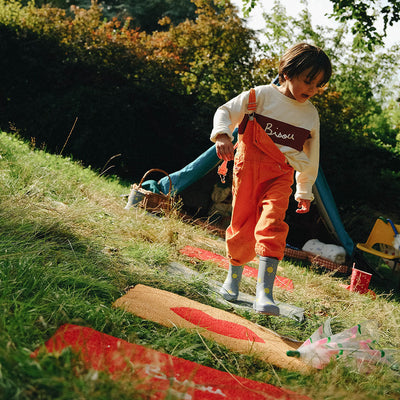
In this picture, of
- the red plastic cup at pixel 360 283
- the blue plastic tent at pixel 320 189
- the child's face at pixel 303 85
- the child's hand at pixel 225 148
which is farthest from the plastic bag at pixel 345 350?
the blue plastic tent at pixel 320 189

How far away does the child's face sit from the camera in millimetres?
2223

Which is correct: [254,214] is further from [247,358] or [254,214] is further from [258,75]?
[258,75]

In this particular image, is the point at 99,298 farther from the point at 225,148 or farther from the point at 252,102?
the point at 252,102

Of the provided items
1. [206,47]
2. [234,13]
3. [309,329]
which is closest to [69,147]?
Answer: [206,47]

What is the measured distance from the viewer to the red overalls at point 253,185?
7.57 ft

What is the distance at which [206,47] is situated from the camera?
8.12 metres

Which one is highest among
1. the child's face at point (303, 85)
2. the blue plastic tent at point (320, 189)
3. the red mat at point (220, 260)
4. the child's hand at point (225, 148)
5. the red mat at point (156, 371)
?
the child's face at point (303, 85)

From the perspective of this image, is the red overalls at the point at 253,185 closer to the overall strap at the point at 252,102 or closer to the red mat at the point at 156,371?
the overall strap at the point at 252,102

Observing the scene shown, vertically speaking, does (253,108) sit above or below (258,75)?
below

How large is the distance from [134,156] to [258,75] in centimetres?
268

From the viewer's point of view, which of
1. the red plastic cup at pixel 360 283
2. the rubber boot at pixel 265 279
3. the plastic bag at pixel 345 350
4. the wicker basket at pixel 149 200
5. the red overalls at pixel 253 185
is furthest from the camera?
the wicker basket at pixel 149 200

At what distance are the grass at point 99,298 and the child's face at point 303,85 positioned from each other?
4.31ft

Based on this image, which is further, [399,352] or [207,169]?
[207,169]

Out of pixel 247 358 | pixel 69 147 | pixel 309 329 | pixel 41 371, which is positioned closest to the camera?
pixel 41 371
